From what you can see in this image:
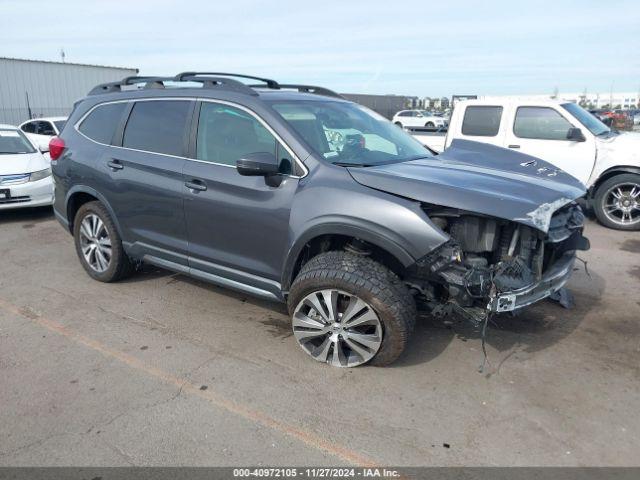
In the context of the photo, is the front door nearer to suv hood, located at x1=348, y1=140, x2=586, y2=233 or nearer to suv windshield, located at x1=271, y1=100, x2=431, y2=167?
suv windshield, located at x1=271, y1=100, x2=431, y2=167

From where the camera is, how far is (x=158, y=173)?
431 cm

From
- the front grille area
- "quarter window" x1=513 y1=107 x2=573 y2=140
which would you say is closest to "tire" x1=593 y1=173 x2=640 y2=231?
"quarter window" x1=513 y1=107 x2=573 y2=140

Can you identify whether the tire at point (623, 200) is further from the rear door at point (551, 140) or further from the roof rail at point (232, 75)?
the roof rail at point (232, 75)

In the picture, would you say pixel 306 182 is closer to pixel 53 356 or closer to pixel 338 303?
pixel 338 303

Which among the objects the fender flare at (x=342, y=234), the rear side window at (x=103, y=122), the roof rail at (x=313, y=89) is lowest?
the fender flare at (x=342, y=234)

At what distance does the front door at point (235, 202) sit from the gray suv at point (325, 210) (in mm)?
10

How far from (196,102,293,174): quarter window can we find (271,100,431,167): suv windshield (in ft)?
0.69

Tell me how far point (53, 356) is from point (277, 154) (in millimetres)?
2235

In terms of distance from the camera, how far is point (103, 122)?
4984mm

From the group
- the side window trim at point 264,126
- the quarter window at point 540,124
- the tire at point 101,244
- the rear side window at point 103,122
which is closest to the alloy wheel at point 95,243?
the tire at point 101,244

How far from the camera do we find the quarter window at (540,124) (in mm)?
7777

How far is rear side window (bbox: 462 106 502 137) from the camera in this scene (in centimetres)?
825

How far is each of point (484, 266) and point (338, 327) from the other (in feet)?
3.45

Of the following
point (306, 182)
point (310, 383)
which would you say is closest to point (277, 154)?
point (306, 182)
